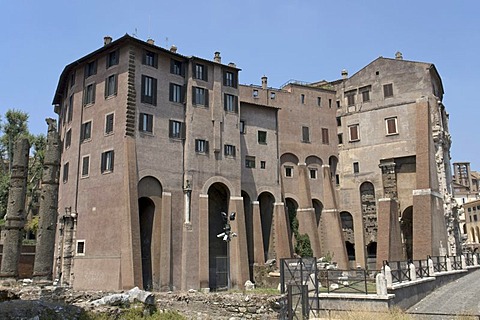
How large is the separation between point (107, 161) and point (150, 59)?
27.3 feet

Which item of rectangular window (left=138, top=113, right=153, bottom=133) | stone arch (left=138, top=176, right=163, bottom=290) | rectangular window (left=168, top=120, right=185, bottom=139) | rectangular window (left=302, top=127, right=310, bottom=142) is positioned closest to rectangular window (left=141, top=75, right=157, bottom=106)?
rectangular window (left=138, top=113, right=153, bottom=133)

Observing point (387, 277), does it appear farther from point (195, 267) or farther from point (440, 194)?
point (440, 194)

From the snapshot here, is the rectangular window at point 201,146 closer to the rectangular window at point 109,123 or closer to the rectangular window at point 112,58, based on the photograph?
the rectangular window at point 109,123

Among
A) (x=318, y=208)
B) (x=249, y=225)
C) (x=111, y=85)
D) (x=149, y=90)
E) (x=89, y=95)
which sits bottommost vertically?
(x=249, y=225)

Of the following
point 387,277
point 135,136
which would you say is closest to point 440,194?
point 387,277

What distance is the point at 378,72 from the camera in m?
44.6

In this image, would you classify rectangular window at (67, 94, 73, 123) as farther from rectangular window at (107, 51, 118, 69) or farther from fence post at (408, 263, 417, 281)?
fence post at (408, 263, 417, 281)

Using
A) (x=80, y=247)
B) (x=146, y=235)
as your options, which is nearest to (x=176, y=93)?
(x=146, y=235)

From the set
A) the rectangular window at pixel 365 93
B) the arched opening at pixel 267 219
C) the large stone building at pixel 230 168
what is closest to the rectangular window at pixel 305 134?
Result: the large stone building at pixel 230 168

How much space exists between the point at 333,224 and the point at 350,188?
14.1 ft

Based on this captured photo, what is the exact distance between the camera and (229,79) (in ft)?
123

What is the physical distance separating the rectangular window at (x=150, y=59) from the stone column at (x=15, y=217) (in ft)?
33.0

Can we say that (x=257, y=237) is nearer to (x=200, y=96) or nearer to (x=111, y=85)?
(x=200, y=96)

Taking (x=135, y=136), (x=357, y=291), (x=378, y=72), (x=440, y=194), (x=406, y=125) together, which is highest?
(x=378, y=72)
